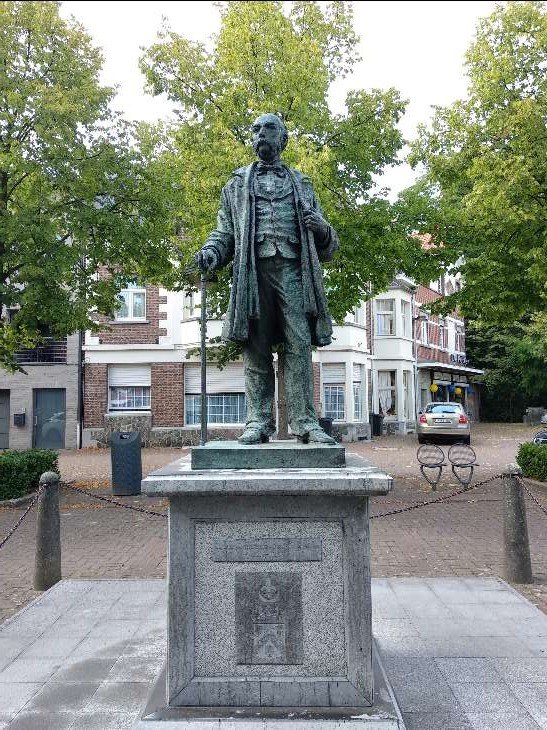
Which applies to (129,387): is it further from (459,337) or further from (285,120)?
(459,337)

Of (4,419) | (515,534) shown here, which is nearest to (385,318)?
(4,419)

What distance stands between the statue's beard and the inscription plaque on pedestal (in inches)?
105

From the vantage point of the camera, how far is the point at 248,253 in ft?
13.7

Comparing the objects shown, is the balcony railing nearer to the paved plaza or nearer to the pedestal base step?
the paved plaza

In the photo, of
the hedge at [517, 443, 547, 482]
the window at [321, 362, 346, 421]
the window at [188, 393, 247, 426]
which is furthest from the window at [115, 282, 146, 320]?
the hedge at [517, 443, 547, 482]

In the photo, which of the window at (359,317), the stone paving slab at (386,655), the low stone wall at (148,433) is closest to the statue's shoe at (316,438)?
the stone paving slab at (386,655)

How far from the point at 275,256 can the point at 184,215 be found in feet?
33.0

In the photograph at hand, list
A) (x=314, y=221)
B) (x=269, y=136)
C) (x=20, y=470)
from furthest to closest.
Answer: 1. (x=20, y=470)
2. (x=269, y=136)
3. (x=314, y=221)

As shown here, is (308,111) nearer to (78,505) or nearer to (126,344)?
(78,505)

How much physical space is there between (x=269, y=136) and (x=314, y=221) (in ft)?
2.20

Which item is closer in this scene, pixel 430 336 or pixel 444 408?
pixel 444 408

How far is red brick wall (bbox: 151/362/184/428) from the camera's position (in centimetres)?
2578

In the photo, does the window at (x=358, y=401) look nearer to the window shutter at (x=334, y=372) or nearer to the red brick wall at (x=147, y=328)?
the window shutter at (x=334, y=372)

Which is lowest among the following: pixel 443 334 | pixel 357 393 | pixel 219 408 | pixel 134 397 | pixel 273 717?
pixel 273 717
